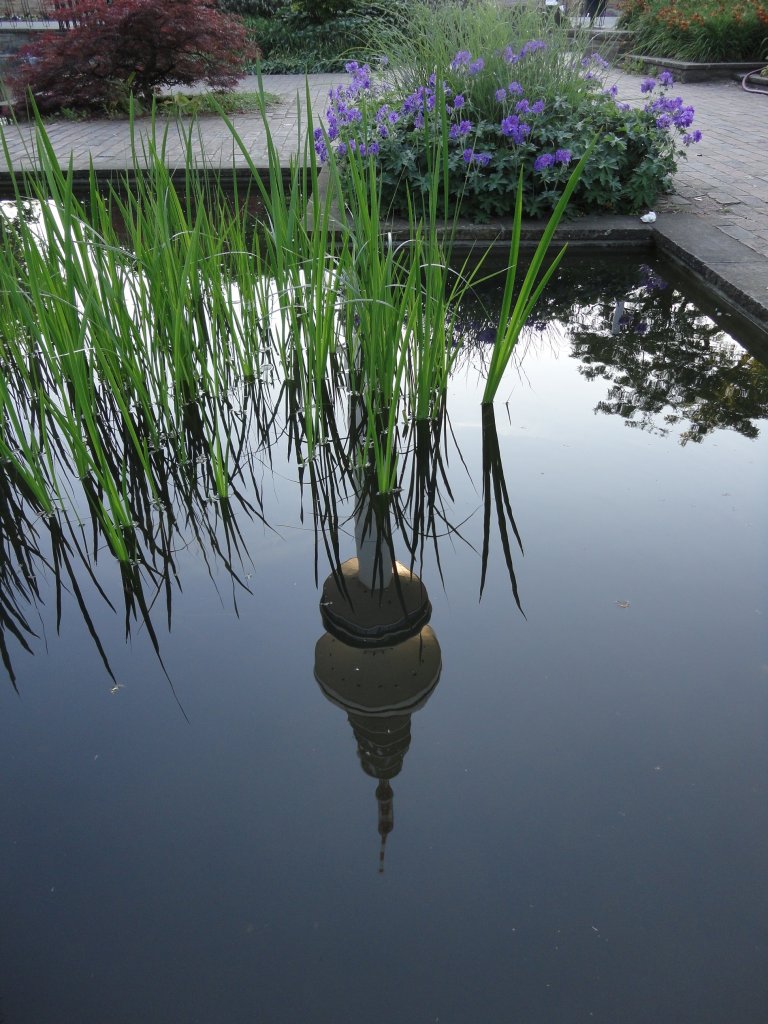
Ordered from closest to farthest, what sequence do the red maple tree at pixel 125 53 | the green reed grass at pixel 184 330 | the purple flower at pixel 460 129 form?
the green reed grass at pixel 184 330 < the purple flower at pixel 460 129 < the red maple tree at pixel 125 53

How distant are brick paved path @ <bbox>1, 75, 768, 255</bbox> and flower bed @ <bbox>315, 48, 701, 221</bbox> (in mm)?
272

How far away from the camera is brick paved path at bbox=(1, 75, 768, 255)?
14.8ft

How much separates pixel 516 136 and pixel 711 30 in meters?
8.55

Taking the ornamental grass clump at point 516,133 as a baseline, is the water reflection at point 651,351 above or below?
below

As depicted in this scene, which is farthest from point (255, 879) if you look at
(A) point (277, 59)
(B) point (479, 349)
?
(A) point (277, 59)

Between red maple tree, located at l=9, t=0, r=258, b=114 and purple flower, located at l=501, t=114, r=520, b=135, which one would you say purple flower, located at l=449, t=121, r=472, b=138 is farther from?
red maple tree, located at l=9, t=0, r=258, b=114

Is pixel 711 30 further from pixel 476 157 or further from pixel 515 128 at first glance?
pixel 476 157

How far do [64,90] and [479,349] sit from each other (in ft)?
24.4

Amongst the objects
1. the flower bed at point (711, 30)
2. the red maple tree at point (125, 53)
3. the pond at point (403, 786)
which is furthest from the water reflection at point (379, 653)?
the flower bed at point (711, 30)

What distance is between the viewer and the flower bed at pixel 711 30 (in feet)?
33.9

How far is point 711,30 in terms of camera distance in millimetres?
10570

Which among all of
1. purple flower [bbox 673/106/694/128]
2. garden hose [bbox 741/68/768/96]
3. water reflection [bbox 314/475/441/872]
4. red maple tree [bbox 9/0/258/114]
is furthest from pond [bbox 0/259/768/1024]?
garden hose [bbox 741/68/768/96]

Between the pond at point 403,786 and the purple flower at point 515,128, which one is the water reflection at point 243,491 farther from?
the purple flower at point 515,128

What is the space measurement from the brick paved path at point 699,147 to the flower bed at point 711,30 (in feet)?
2.45
